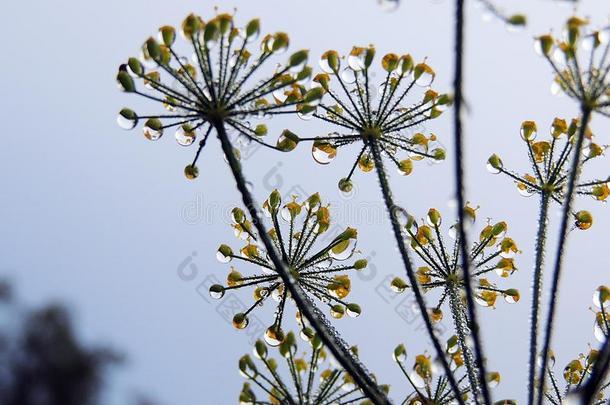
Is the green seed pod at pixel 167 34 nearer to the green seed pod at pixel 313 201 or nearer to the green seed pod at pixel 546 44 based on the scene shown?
the green seed pod at pixel 313 201

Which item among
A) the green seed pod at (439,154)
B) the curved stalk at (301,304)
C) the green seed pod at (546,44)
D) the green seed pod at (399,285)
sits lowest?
the curved stalk at (301,304)

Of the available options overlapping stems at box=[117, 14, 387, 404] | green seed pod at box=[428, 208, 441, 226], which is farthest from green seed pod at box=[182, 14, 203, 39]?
green seed pod at box=[428, 208, 441, 226]

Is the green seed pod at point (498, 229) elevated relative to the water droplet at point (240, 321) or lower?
elevated

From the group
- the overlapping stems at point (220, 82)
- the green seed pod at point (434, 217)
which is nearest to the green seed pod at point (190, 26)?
the overlapping stems at point (220, 82)

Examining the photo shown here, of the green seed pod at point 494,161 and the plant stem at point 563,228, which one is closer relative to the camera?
the plant stem at point 563,228

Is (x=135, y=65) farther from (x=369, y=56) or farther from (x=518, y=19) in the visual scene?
(x=518, y=19)

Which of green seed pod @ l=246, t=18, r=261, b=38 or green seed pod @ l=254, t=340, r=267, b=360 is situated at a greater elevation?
green seed pod @ l=246, t=18, r=261, b=38

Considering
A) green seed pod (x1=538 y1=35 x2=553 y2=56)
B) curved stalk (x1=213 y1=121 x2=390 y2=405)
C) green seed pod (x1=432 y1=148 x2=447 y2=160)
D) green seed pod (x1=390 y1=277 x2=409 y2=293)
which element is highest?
green seed pod (x1=432 y1=148 x2=447 y2=160)

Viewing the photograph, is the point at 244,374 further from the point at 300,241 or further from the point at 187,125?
the point at 187,125

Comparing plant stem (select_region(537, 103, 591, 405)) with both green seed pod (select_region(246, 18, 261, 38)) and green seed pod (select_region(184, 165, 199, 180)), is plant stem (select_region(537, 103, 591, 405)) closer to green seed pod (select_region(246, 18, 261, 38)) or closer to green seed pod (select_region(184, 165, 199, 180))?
green seed pod (select_region(246, 18, 261, 38))
